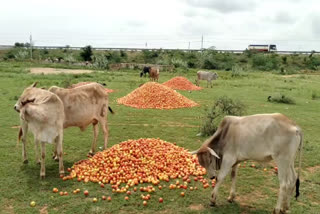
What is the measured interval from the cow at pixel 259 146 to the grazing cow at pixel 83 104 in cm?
386

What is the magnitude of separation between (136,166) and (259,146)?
3133mm

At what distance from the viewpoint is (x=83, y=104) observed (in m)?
8.70

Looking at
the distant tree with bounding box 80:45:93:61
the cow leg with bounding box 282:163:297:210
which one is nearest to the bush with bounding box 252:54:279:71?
the distant tree with bounding box 80:45:93:61

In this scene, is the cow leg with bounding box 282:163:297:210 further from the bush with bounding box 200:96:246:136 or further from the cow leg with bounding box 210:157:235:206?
the bush with bounding box 200:96:246:136

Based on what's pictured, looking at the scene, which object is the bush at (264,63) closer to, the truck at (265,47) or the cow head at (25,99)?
the truck at (265,47)

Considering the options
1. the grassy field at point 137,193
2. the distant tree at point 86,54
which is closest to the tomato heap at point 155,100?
the grassy field at point 137,193

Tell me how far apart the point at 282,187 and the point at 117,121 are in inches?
375

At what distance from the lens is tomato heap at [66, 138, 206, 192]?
7.26 metres

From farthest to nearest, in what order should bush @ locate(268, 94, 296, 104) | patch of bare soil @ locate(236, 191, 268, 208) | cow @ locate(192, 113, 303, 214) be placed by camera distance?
bush @ locate(268, 94, 296, 104), patch of bare soil @ locate(236, 191, 268, 208), cow @ locate(192, 113, 303, 214)

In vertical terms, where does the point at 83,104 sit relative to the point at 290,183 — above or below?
above

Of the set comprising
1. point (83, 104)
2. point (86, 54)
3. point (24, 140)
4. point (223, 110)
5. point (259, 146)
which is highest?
point (86, 54)

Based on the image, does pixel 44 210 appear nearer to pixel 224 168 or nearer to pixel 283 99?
pixel 224 168

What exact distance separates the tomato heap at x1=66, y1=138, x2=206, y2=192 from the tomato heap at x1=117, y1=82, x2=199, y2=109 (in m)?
9.15

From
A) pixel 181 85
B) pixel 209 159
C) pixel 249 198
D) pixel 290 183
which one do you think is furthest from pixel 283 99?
pixel 209 159
